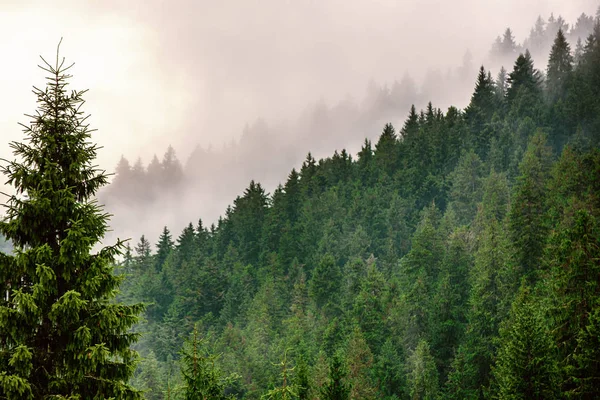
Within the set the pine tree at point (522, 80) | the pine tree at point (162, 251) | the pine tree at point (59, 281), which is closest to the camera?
the pine tree at point (59, 281)

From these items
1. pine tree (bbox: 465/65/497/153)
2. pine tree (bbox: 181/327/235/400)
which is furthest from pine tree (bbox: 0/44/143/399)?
pine tree (bbox: 465/65/497/153)

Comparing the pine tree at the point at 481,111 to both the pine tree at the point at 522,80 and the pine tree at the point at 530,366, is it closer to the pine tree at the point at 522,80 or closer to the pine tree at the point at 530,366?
the pine tree at the point at 522,80

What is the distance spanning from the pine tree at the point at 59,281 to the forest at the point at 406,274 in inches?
4.3

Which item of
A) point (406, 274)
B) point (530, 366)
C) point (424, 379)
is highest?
point (406, 274)

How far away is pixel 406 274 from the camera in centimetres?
7750

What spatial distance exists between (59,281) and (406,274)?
230ft

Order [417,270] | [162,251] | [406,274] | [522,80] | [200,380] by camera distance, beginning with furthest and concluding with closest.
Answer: [162,251], [522,80], [406,274], [417,270], [200,380]

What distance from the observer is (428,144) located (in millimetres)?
127562

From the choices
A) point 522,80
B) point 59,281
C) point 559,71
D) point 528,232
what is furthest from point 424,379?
point 559,71

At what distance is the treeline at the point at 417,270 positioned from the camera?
27.2 metres

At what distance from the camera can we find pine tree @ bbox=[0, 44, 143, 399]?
425 inches

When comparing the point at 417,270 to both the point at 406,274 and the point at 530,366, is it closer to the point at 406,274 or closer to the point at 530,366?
the point at 406,274

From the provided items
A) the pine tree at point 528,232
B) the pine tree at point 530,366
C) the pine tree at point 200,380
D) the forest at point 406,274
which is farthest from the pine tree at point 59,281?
the pine tree at point 528,232

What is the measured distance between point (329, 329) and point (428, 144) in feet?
240
